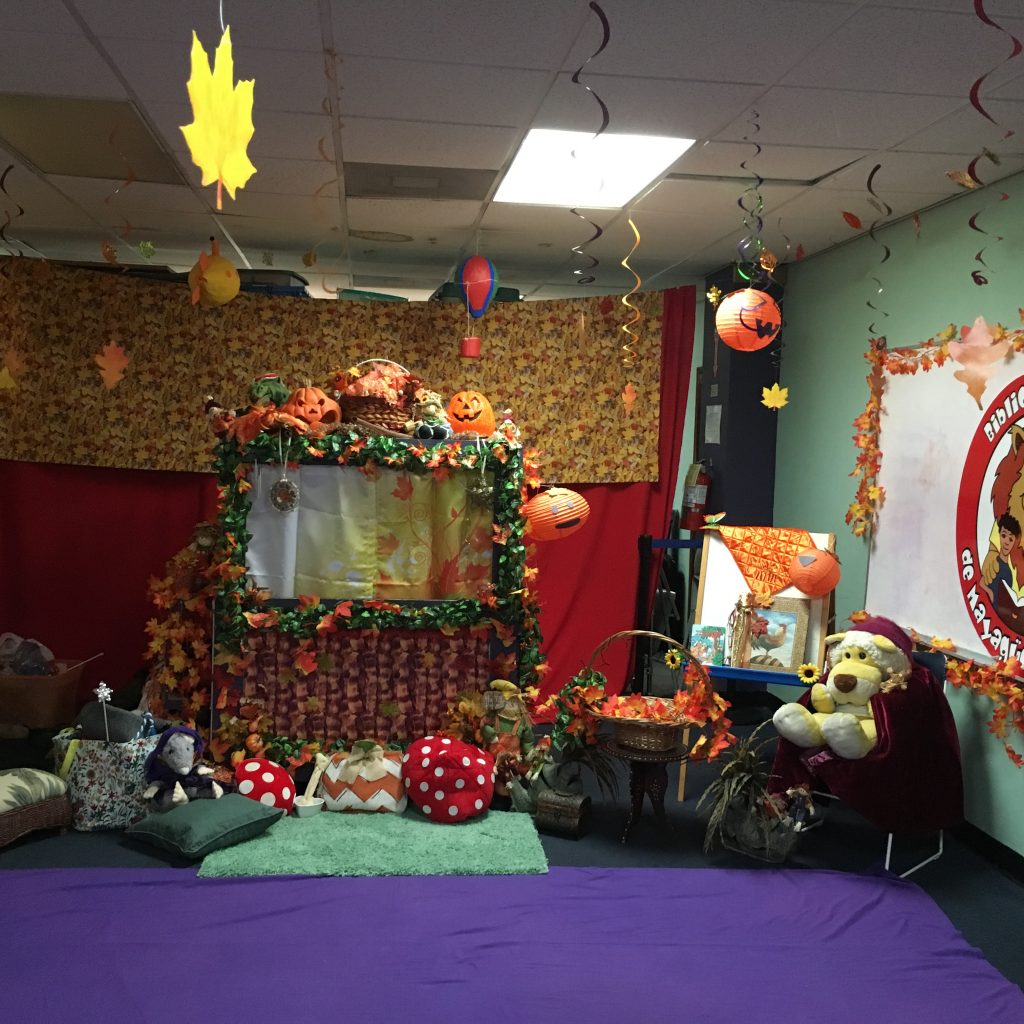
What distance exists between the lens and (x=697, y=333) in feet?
23.7

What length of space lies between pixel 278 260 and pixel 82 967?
447 centimetres

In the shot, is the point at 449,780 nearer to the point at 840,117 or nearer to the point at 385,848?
the point at 385,848

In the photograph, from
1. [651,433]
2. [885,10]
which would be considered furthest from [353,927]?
[651,433]

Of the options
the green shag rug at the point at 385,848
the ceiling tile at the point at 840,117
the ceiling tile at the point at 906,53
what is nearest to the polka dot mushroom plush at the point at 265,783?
the green shag rug at the point at 385,848

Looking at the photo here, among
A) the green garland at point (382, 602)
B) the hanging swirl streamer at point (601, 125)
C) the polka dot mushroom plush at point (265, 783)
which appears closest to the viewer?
the hanging swirl streamer at point (601, 125)

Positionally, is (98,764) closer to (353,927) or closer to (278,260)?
(353,927)

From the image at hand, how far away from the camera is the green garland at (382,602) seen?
4.52 m

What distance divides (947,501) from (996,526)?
0.36 metres

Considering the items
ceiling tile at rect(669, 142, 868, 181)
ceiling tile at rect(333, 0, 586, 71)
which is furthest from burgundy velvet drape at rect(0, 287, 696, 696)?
ceiling tile at rect(333, 0, 586, 71)

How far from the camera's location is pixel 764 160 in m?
3.98

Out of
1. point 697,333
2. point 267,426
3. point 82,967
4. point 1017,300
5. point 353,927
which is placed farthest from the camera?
point 697,333

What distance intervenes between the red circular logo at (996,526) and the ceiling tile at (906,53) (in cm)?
138

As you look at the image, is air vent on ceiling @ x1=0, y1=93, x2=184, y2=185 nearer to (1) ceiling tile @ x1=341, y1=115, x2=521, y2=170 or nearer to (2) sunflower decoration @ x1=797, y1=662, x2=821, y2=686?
(1) ceiling tile @ x1=341, y1=115, x2=521, y2=170

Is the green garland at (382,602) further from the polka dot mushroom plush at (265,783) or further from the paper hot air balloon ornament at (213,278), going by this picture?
the paper hot air balloon ornament at (213,278)
